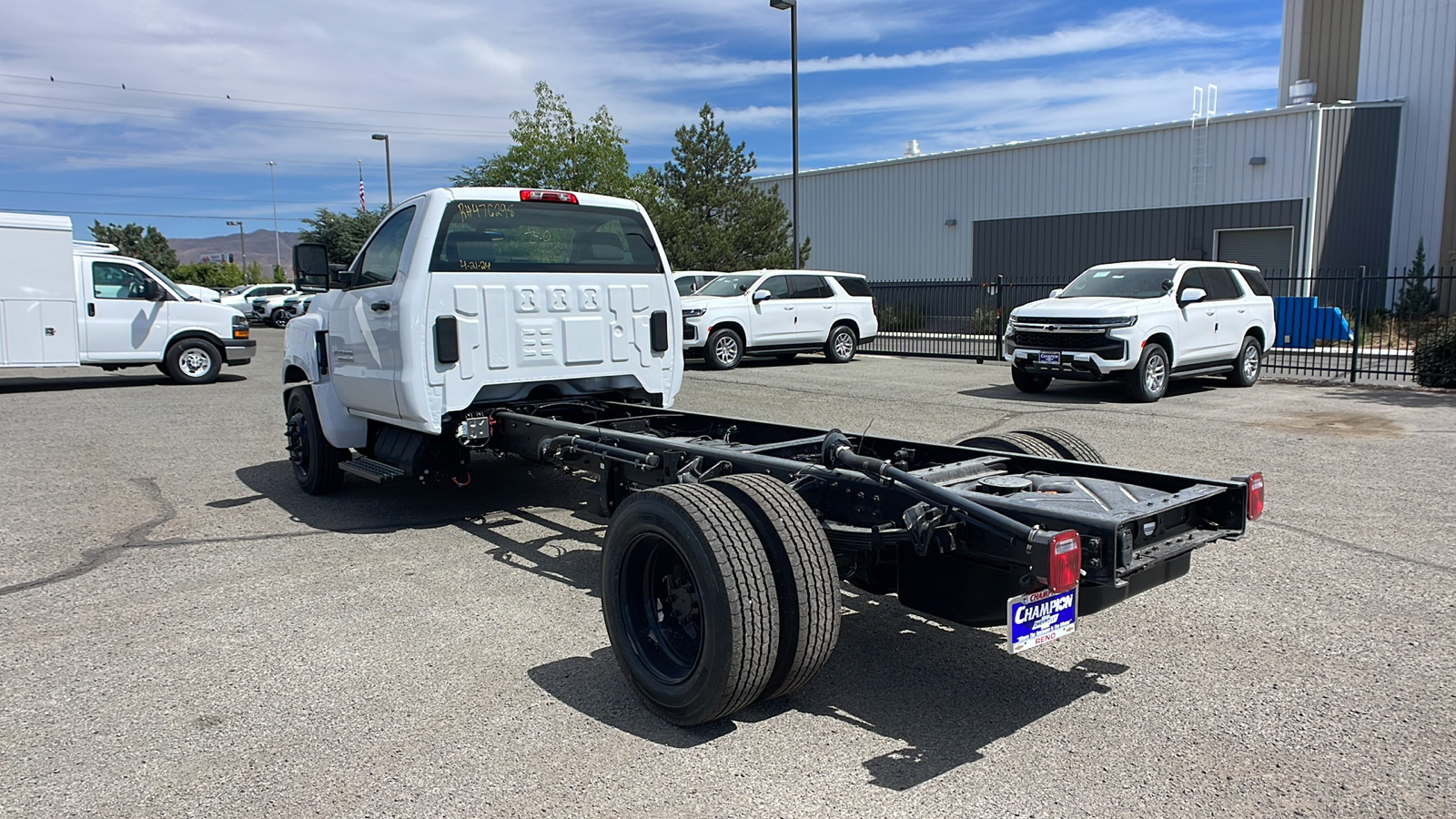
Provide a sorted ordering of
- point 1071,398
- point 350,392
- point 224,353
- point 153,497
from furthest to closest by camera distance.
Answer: point 224,353, point 1071,398, point 153,497, point 350,392

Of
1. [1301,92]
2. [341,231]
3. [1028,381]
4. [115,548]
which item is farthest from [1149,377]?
[341,231]

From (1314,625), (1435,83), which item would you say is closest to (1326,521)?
(1314,625)

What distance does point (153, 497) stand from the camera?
24.5ft

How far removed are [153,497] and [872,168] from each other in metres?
26.7

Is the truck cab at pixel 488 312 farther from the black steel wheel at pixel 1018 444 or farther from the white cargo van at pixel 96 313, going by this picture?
the white cargo van at pixel 96 313

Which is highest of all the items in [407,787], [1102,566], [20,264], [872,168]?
[872,168]

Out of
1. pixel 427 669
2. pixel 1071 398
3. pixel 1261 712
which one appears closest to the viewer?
pixel 1261 712

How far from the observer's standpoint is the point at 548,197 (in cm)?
648

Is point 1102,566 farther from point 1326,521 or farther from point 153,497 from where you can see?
point 153,497

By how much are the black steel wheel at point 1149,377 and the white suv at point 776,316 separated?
7087 millimetres

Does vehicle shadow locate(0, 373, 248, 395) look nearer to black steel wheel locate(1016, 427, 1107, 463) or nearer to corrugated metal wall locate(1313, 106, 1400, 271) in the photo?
black steel wheel locate(1016, 427, 1107, 463)

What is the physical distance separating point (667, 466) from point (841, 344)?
14.7 metres

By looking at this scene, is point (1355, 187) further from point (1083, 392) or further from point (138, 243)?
point (138, 243)

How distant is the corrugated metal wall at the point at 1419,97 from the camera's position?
22641mm
